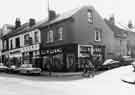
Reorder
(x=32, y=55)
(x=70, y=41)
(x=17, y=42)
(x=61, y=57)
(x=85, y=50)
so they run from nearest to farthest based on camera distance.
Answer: (x=70, y=41) < (x=85, y=50) < (x=61, y=57) < (x=32, y=55) < (x=17, y=42)

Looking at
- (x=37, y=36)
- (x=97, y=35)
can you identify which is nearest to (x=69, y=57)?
(x=97, y=35)

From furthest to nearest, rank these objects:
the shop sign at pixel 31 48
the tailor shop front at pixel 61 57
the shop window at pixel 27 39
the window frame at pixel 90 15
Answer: the shop window at pixel 27 39, the shop sign at pixel 31 48, the window frame at pixel 90 15, the tailor shop front at pixel 61 57

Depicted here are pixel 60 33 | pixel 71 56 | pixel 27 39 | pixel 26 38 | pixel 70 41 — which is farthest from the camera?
pixel 26 38

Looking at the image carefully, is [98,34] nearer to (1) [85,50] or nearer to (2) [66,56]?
(1) [85,50]

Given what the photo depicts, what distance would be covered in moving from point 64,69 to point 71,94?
15347mm

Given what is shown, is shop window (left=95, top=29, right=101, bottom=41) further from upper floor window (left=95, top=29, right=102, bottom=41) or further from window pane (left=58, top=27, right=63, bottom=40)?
window pane (left=58, top=27, right=63, bottom=40)

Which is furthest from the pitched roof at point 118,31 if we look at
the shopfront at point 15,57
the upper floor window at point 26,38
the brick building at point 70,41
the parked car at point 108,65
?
the shopfront at point 15,57

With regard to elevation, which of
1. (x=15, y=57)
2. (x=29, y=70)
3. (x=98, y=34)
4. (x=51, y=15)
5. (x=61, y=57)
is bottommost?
(x=29, y=70)

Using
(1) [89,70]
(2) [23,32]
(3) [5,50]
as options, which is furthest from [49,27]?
(3) [5,50]

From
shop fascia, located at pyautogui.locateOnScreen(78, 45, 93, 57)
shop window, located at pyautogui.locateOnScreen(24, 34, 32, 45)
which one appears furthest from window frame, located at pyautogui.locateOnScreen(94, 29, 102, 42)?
shop window, located at pyautogui.locateOnScreen(24, 34, 32, 45)

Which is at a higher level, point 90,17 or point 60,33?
point 90,17

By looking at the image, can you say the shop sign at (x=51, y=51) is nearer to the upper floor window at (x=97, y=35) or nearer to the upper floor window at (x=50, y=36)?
the upper floor window at (x=50, y=36)

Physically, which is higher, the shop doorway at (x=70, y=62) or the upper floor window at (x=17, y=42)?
the upper floor window at (x=17, y=42)

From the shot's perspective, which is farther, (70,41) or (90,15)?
(90,15)
